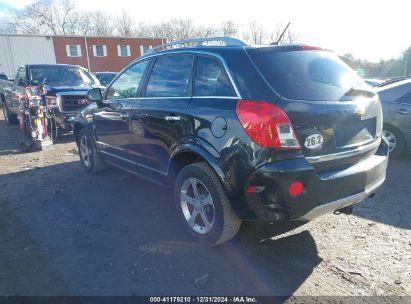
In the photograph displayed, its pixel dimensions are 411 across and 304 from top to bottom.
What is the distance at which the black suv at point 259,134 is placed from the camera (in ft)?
8.20

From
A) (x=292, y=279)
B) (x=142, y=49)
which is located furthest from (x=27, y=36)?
(x=292, y=279)

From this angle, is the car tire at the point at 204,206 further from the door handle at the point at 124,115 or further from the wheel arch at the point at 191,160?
the door handle at the point at 124,115

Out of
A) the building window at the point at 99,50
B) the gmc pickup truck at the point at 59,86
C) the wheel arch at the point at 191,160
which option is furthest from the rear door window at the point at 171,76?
the building window at the point at 99,50

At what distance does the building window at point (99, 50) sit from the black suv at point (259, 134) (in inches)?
1568

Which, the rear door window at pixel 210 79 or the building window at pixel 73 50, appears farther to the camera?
the building window at pixel 73 50

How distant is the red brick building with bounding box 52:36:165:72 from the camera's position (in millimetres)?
37344

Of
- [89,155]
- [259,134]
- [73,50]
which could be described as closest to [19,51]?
[73,50]

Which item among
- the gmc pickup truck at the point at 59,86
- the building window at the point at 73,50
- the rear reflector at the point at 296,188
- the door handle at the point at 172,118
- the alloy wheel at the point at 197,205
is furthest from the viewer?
the building window at the point at 73,50

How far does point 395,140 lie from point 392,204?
2316mm

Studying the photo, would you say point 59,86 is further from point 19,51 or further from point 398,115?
point 19,51

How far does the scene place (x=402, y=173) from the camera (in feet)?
17.2

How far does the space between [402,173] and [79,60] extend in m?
39.8

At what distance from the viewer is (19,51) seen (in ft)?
109

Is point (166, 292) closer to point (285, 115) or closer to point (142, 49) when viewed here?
point (285, 115)
